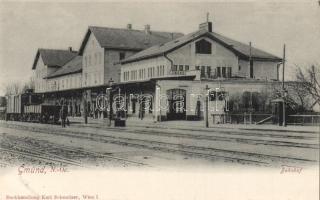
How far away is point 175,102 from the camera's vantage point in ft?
109

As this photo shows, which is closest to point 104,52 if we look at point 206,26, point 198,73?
point 206,26

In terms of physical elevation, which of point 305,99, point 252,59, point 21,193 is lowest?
point 21,193

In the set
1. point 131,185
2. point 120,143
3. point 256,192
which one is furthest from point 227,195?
point 120,143

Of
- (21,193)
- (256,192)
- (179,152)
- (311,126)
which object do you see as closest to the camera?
(256,192)

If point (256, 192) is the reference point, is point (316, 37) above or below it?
above

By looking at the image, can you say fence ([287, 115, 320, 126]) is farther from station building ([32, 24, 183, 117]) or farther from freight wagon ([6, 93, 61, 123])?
station building ([32, 24, 183, 117])

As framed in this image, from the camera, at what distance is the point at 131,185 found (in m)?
9.52

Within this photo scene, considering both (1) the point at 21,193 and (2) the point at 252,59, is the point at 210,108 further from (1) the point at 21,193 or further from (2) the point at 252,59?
(1) the point at 21,193

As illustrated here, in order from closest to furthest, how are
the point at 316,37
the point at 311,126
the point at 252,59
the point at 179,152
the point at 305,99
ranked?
the point at 316,37
the point at 179,152
the point at 311,126
the point at 305,99
the point at 252,59

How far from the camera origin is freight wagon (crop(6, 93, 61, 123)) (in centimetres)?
3394

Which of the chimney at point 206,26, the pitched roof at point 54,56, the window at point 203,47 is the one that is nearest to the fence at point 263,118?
the window at point 203,47

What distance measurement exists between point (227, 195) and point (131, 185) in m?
1.82

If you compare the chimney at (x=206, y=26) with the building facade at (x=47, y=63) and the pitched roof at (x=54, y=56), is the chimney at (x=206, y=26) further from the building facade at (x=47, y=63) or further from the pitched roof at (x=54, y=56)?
the building facade at (x=47, y=63)

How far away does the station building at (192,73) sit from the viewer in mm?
32438
